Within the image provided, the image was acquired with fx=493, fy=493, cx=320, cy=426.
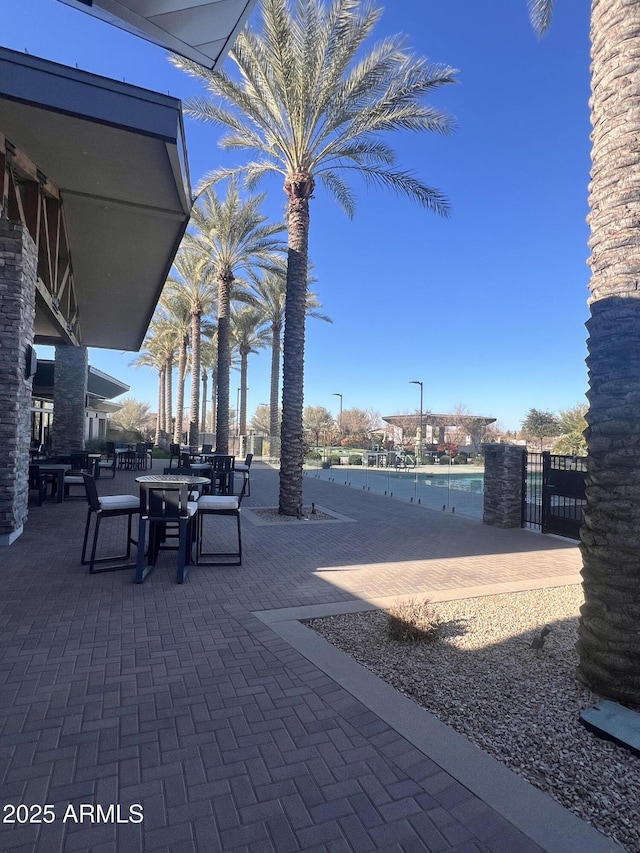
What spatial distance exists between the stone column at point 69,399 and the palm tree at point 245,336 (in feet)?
47.1

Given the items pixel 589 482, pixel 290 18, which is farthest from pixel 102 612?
pixel 290 18

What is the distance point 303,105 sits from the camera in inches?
402

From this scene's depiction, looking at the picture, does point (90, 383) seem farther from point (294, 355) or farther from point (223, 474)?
point (294, 355)

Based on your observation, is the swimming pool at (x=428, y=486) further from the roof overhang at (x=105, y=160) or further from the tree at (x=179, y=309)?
the tree at (x=179, y=309)

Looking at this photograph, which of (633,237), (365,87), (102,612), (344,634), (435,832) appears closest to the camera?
(435,832)

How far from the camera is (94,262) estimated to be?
1372 centimetres

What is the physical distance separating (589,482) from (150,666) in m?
3.24

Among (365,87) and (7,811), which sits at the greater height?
(365,87)

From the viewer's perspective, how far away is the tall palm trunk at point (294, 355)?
10.4m

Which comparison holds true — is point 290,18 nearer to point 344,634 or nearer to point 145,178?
point 145,178

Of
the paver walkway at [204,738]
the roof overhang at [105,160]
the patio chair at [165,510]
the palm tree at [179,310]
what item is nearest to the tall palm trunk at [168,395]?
the palm tree at [179,310]

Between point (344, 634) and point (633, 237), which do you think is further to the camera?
point (344, 634)

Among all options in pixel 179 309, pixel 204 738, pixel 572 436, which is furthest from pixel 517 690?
pixel 179 309

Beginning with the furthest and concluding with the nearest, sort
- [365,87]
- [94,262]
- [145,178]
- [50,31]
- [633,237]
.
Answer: [94,262] → [365,87] → [145,178] → [50,31] → [633,237]
